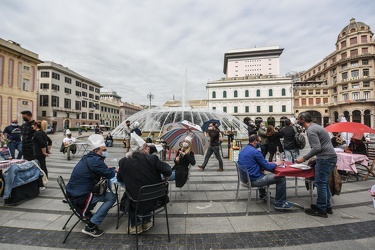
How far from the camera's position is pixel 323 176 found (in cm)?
373

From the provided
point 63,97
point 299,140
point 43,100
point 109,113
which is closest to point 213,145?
point 299,140

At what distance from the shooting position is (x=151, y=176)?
9.71 ft

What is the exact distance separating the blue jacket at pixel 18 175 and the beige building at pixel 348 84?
64085 mm

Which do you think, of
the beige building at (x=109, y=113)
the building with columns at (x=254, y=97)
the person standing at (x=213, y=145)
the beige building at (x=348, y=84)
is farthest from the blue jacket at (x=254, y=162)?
the beige building at (x=109, y=113)

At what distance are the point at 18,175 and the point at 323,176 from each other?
669 centimetres

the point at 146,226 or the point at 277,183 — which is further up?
the point at 277,183

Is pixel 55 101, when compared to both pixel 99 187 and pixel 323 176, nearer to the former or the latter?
pixel 99 187

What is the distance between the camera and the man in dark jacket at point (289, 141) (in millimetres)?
6531

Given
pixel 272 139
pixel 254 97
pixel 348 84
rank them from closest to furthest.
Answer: pixel 272 139 → pixel 348 84 → pixel 254 97

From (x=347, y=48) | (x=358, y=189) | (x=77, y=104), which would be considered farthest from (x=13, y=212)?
(x=347, y=48)

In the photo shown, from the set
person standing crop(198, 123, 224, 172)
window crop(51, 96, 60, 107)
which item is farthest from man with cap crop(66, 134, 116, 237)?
window crop(51, 96, 60, 107)

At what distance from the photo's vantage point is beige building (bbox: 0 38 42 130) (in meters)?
28.1

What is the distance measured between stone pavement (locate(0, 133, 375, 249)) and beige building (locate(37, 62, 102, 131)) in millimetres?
38661

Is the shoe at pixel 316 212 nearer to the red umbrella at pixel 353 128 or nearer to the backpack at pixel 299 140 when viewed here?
the backpack at pixel 299 140
